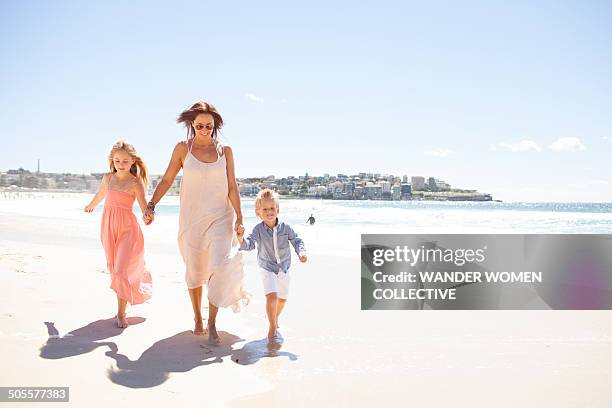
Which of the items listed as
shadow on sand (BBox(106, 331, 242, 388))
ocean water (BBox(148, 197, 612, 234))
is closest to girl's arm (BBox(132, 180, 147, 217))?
shadow on sand (BBox(106, 331, 242, 388))

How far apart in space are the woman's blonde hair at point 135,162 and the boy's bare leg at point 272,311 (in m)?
1.73

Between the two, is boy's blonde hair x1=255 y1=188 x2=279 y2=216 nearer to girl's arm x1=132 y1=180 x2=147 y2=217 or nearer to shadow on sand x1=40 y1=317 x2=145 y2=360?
girl's arm x1=132 y1=180 x2=147 y2=217

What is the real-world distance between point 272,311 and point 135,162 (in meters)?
1.96

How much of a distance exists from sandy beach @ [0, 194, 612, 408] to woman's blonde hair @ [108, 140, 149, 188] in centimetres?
132

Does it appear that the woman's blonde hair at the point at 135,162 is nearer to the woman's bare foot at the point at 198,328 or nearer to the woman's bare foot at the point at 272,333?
the woman's bare foot at the point at 198,328

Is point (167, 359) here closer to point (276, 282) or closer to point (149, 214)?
point (276, 282)

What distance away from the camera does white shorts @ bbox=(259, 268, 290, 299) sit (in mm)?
4543

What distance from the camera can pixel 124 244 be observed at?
4.92 m

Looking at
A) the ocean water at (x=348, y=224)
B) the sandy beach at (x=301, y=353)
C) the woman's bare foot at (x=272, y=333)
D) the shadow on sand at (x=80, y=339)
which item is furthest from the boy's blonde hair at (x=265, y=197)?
the ocean water at (x=348, y=224)

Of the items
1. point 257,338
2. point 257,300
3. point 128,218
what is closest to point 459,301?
point 257,300

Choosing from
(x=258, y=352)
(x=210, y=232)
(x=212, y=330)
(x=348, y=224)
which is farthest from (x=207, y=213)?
(x=348, y=224)

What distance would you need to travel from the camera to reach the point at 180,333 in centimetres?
463

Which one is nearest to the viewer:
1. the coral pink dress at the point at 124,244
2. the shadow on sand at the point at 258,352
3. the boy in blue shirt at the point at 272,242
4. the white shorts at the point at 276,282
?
the shadow on sand at the point at 258,352

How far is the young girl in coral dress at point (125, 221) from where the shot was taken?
16.0ft
